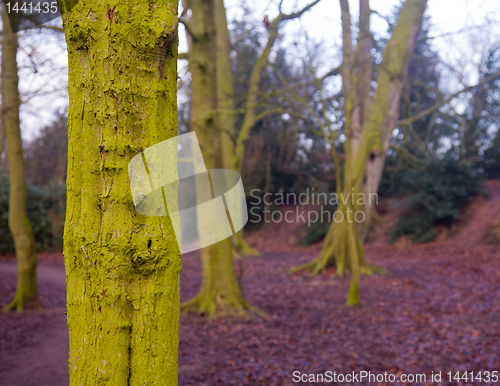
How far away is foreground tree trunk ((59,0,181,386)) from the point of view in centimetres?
158

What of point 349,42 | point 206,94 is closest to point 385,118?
point 349,42

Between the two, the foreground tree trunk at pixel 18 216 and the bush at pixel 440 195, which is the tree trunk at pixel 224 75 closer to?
the foreground tree trunk at pixel 18 216

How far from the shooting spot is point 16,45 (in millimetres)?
6230

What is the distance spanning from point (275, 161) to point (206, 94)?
1409 centimetres

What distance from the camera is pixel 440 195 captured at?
15680mm

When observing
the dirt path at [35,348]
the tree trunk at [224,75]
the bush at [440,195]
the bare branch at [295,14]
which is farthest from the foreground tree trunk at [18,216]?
the bush at [440,195]

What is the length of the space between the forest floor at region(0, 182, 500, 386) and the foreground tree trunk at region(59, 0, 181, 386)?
2.64 metres

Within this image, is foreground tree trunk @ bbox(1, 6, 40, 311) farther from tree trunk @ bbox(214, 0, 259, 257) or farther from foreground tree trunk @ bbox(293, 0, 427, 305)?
foreground tree trunk @ bbox(293, 0, 427, 305)

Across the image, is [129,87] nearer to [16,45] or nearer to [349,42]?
[16,45]

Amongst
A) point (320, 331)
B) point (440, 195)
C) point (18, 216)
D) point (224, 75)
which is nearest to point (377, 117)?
point (224, 75)

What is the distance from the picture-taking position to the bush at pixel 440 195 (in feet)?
50.4

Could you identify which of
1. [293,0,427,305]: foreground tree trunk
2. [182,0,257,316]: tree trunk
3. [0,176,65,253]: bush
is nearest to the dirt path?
[182,0,257,316]: tree trunk

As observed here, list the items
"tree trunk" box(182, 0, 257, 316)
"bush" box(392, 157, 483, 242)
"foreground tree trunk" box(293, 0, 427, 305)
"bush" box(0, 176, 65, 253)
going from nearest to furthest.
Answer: "tree trunk" box(182, 0, 257, 316) < "foreground tree trunk" box(293, 0, 427, 305) < "bush" box(0, 176, 65, 253) < "bush" box(392, 157, 483, 242)

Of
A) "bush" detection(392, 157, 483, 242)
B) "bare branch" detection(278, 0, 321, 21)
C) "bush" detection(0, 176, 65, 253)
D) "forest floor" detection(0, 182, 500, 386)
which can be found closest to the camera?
"forest floor" detection(0, 182, 500, 386)
